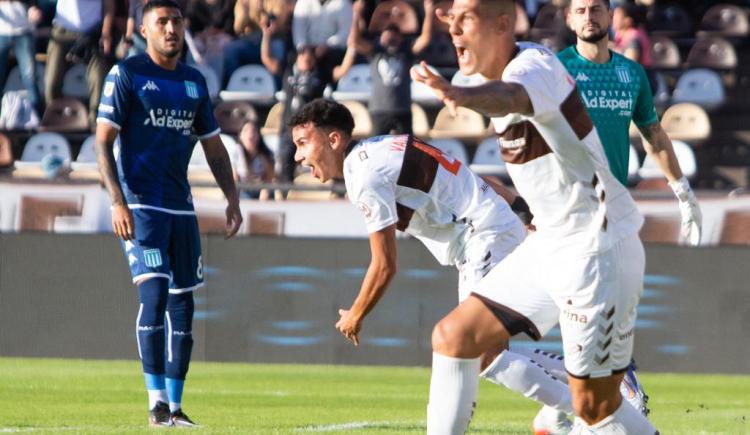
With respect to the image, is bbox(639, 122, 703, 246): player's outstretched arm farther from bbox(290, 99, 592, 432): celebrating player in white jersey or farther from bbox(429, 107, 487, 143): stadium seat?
bbox(429, 107, 487, 143): stadium seat

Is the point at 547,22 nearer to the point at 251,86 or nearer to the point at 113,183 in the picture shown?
the point at 251,86

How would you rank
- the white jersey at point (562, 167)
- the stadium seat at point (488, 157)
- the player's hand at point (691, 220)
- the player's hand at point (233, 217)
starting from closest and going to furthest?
the white jersey at point (562, 167) < the player's hand at point (691, 220) < the player's hand at point (233, 217) < the stadium seat at point (488, 157)

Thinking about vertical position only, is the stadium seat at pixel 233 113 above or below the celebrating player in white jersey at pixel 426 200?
below

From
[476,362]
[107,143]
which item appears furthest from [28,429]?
[476,362]

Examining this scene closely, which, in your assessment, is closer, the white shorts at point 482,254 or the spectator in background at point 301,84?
the white shorts at point 482,254

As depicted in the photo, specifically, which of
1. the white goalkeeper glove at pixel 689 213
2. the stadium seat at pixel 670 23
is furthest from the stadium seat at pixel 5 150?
the white goalkeeper glove at pixel 689 213

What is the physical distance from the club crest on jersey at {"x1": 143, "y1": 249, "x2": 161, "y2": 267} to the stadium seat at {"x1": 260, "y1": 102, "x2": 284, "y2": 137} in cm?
874

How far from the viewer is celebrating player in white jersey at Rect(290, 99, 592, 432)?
686cm

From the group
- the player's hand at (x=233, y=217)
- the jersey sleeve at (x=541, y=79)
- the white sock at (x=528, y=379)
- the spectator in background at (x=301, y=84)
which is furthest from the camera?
the spectator in background at (x=301, y=84)

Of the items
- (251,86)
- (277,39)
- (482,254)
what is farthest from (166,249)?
(251,86)

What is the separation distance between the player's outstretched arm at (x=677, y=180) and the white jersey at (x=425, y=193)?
93 centimetres

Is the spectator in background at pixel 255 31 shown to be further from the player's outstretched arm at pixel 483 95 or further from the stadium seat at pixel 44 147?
Answer: the player's outstretched arm at pixel 483 95

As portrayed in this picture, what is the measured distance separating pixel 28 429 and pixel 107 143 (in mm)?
1692

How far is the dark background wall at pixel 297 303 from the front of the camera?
13250 millimetres
